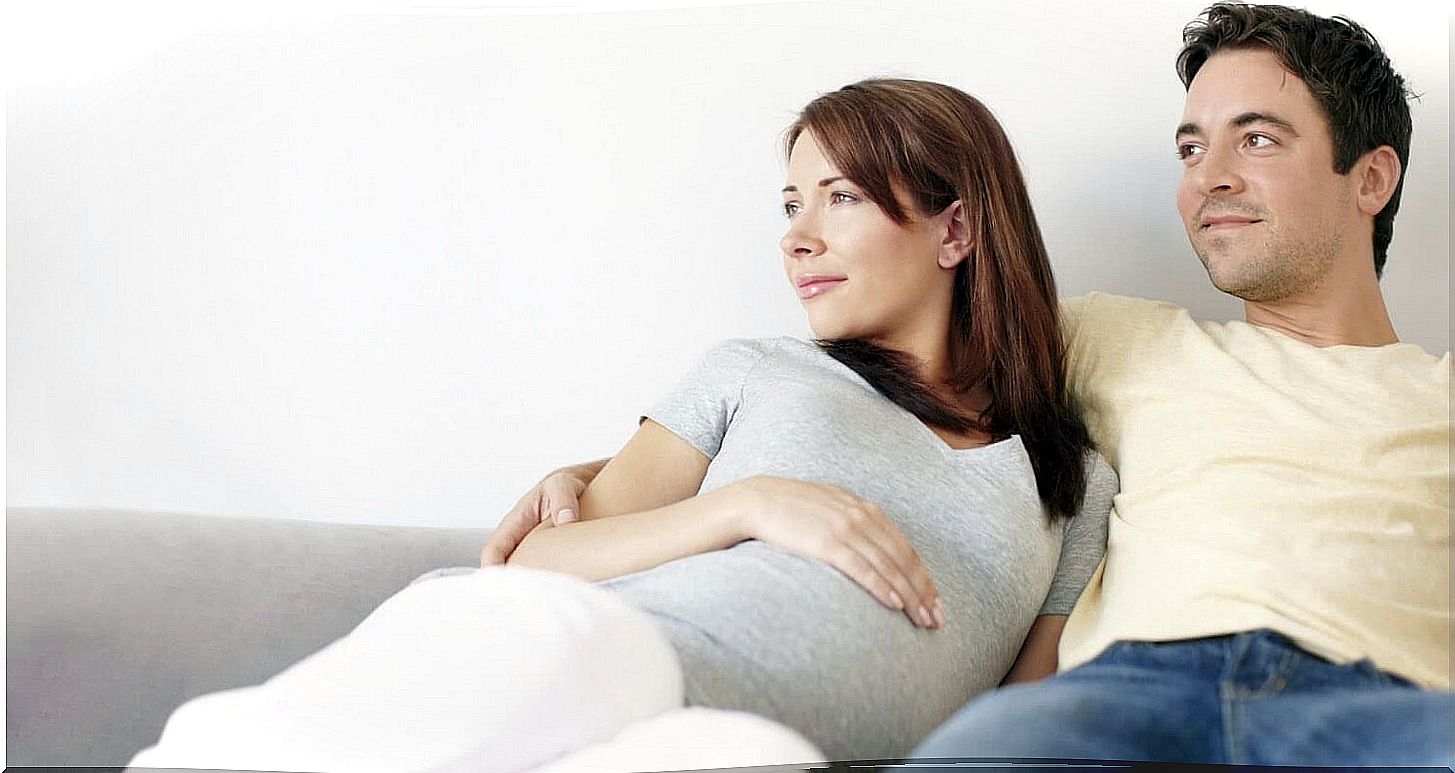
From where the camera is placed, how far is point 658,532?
3.27 feet

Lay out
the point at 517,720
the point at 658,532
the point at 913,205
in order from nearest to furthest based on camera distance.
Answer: the point at 517,720
the point at 658,532
the point at 913,205

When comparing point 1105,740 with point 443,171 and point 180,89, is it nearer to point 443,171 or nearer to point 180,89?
point 443,171

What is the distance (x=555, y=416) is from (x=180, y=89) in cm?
47

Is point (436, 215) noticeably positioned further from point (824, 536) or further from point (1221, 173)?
point (1221, 173)

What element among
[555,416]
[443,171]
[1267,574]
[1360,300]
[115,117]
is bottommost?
[1267,574]

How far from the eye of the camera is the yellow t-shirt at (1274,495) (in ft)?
3.26

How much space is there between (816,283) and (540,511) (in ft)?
1.05

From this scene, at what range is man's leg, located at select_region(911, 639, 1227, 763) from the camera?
775 mm

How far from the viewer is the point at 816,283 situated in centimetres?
117

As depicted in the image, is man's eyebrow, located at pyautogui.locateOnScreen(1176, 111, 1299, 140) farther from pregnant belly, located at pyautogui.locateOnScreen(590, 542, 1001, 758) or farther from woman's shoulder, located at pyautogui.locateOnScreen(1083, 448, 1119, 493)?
pregnant belly, located at pyautogui.locateOnScreen(590, 542, 1001, 758)

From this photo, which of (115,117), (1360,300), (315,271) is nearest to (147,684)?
(315,271)

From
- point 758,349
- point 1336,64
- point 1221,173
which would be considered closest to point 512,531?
point 758,349

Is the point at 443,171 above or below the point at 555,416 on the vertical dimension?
above

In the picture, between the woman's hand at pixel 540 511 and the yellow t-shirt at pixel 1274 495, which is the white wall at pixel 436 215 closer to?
the woman's hand at pixel 540 511
